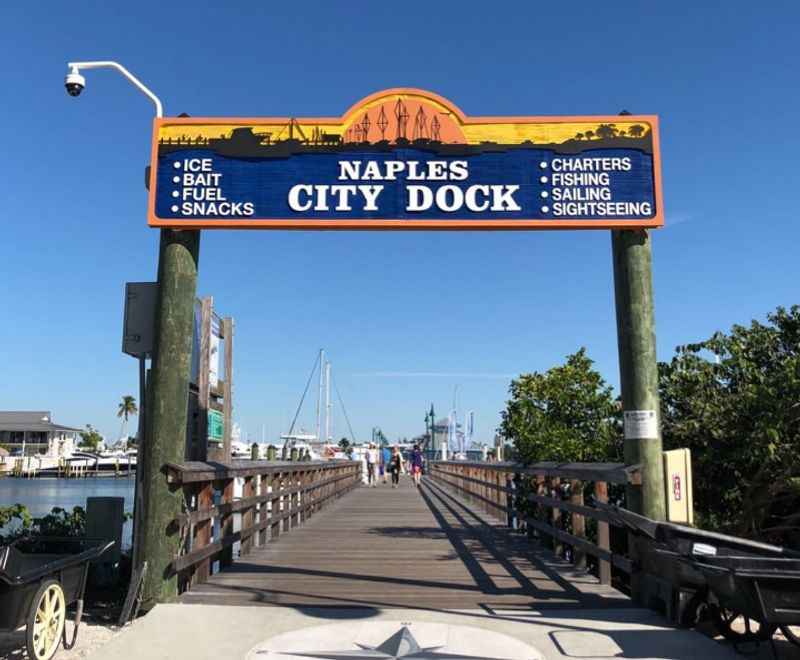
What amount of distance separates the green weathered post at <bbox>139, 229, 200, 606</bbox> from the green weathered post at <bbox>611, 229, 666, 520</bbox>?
3.87 meters

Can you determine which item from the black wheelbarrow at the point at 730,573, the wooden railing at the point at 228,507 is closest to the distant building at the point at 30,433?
the wooden railing at the point at 228,507

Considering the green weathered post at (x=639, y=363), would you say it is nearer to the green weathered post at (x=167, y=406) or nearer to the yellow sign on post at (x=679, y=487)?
the yellow sign on post at (x=679, y=487)

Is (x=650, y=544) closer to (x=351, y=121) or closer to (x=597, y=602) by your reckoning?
(x=597, y=602)

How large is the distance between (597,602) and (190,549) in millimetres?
3612

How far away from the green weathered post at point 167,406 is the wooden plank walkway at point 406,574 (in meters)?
0.50

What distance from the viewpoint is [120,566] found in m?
7.35

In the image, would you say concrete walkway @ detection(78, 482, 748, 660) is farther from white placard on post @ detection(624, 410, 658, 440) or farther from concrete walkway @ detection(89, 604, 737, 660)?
white placard on post @ detection(624, 410, 658, 440)

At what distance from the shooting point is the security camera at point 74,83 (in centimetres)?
699

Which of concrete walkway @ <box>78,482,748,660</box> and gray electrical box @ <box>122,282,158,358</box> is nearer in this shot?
concrete walkway @ <box>78,482,748,660</box>

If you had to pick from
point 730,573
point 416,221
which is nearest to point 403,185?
point 416,221

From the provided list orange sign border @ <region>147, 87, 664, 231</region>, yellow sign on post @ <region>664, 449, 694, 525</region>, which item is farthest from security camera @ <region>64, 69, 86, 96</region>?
yellow sign on post @ <region>664, 449, 694, 525</region>

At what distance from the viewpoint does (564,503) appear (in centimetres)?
764

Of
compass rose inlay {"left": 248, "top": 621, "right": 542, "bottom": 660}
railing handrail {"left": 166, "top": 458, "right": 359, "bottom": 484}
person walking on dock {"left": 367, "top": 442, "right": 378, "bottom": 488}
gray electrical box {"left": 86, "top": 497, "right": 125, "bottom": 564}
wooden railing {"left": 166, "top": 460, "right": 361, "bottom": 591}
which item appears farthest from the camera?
person walking on dock {"left": 367, "top": 442, "right": 378, "bottom": 488}

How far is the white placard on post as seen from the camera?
6.26 metres
